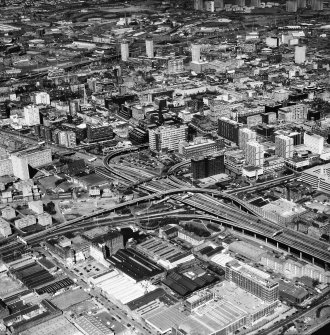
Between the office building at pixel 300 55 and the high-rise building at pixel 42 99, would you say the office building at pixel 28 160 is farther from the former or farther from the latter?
the office building at pixel 300 55

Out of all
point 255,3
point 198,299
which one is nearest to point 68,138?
point 198,299

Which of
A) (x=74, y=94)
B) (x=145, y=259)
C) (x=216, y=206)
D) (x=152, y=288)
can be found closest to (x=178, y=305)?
(x=152, y=288)

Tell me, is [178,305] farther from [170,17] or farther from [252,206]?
[170,17]

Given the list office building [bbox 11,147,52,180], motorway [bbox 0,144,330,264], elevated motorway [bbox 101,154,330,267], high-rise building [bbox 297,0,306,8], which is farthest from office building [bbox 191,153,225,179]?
high-rise building [bbox 297,0,306,8]

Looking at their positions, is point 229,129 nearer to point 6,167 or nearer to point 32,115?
point 6,167

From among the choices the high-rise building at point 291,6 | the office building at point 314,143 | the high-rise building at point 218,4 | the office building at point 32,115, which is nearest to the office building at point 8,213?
the office building at point 32,115
